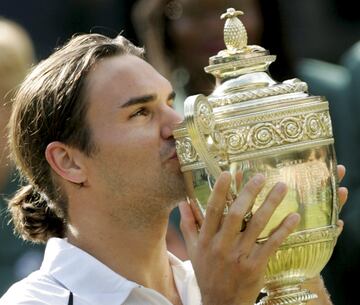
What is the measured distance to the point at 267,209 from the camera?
3.91m

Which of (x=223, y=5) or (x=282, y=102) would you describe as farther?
(x=223, y=5)

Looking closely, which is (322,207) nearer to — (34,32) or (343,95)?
(343,95)

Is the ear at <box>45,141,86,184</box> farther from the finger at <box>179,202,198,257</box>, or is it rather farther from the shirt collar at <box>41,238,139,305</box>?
the finger at <box>179,202,198,257</box>

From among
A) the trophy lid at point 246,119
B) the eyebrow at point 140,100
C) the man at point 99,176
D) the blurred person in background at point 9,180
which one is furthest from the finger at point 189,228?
the blurred person in background at point 9,180

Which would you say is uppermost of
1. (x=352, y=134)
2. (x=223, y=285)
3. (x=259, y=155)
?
(x=259, y=155)

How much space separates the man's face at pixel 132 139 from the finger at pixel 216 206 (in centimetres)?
38

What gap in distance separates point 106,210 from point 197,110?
70 cm

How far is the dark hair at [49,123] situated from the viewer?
14.9 ft

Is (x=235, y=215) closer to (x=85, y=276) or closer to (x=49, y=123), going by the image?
(x=85, y=276)

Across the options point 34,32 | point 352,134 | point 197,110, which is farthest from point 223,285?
point 34,32

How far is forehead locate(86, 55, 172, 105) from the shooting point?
4.45 m

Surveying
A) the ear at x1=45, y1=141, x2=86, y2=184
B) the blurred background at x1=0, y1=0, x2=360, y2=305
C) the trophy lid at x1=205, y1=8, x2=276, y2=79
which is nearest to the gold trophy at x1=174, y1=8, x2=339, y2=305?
the trophy lid at x1=205, y1=8, x2=276, y2=79

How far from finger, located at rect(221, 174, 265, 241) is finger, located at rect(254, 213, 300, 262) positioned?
0.33 feet

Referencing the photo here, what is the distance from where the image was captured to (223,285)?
4.03 metres
